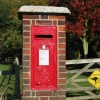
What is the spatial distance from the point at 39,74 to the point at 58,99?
56 centimetres

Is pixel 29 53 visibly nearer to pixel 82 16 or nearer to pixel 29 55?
pixel 29 55

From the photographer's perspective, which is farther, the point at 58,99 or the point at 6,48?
the point at 6,48

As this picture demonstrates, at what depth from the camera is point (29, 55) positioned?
5980 mm

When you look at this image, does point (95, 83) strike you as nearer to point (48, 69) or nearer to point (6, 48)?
point (48, 69)

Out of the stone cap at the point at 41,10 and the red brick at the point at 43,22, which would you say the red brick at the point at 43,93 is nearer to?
the red brick at the point at 43,22

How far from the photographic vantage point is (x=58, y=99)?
604cm

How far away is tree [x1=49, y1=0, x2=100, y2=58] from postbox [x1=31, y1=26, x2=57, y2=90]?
20527 millimetres

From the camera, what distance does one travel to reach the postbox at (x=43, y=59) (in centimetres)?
596

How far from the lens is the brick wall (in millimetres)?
5945

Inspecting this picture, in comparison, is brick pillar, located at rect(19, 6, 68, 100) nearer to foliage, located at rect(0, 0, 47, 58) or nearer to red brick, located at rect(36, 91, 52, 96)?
red brick, located at rect(36, 91, 52, 96)

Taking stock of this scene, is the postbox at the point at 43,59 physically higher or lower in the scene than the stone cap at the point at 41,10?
lower

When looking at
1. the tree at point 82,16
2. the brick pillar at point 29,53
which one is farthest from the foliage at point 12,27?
the brick pillar at point 29,53

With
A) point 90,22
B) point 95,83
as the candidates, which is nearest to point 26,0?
point 90,22

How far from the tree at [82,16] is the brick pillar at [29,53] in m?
20.5
